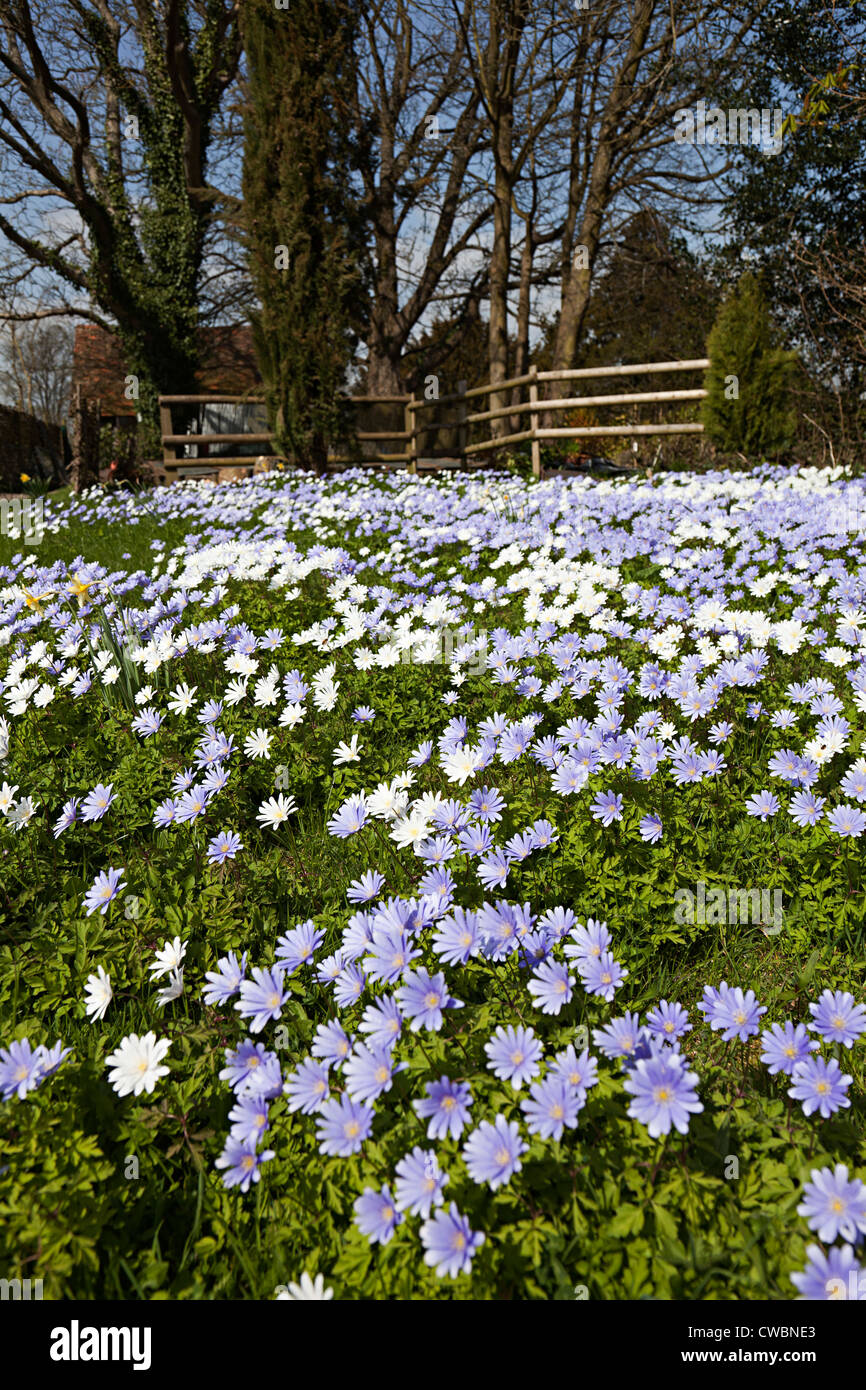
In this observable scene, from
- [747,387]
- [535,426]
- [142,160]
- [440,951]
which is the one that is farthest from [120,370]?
[440,951]

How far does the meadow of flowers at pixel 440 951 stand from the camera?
1190mm

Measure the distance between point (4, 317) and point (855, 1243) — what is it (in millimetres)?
25454

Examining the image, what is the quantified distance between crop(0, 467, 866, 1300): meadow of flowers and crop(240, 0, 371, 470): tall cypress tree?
8.13 m

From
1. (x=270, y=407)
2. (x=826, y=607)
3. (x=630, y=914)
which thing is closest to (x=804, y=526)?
(x=826, y=607)

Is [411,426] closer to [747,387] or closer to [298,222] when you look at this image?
[298,222]

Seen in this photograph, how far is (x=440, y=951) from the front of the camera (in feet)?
4.86

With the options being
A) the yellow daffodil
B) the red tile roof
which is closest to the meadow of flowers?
the yellow daffodil

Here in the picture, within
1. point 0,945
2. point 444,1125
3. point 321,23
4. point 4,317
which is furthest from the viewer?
point 4,317

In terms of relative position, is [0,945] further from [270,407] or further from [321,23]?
[321,23]

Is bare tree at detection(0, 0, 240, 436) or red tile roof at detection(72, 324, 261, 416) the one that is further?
red tile roof at detection(72, 324, 261, 416)

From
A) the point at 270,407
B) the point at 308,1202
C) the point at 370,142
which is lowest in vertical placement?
the point at 308,1202

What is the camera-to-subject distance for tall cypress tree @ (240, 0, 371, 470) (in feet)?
34.6

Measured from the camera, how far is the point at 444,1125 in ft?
3.91

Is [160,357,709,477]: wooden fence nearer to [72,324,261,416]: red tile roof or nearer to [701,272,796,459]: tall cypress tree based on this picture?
[701,272,796,459]: tall cypress tree
